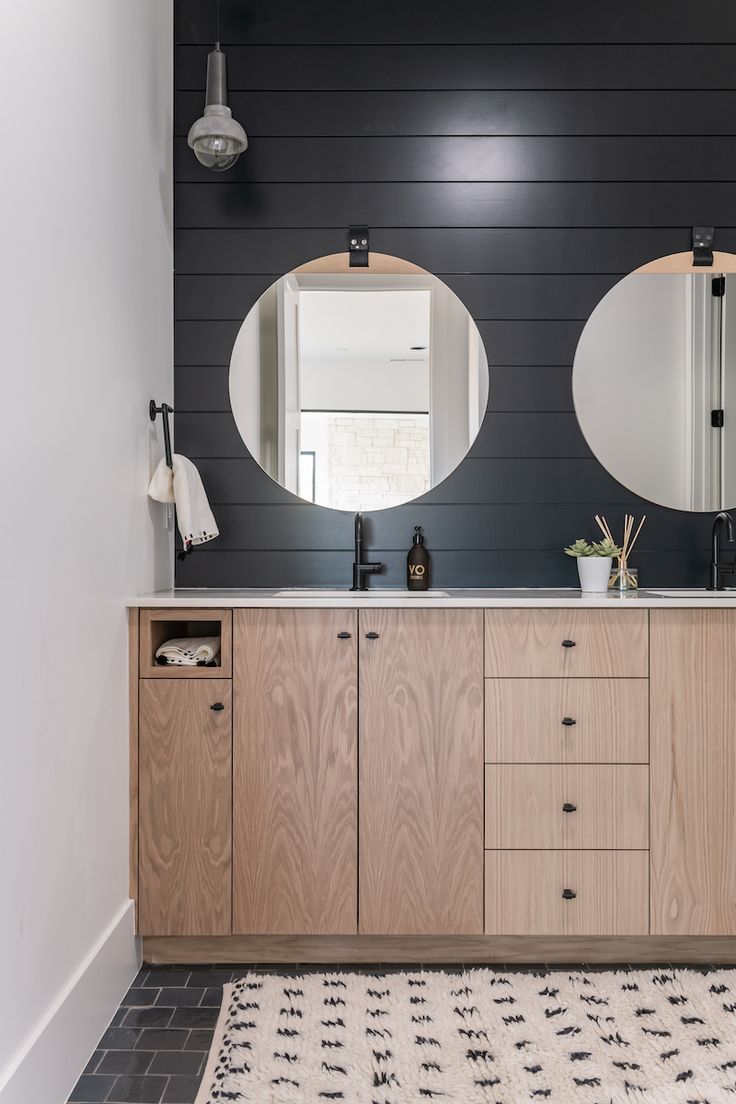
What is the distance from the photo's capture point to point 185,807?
2.05 metres

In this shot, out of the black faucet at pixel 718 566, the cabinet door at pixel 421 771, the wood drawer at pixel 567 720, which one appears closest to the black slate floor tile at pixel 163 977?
the cabinet door at pixel 421 771

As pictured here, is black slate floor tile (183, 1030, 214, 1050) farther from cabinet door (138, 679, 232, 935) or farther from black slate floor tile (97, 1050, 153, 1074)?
cabinet door (138, 679, 232, 935)

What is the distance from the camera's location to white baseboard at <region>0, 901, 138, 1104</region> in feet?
4.62

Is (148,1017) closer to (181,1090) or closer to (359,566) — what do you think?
(181,1090)

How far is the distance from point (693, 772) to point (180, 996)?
136 centimetres

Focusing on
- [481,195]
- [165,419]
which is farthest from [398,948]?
[481,195]

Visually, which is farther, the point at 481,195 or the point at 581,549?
the point at 481,195

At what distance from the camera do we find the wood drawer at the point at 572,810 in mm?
2055

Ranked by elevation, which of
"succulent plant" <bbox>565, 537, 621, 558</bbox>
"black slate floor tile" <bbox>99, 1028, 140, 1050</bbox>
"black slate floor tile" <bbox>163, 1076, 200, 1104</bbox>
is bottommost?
"black slate floor tile" <bbox>99, 1028, 140, 1050</bbox>

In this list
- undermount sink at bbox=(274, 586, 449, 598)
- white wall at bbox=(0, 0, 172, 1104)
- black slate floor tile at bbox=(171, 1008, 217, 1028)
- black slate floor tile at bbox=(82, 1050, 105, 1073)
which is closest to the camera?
white wall at bbox=(0, 0, 172, 1104)

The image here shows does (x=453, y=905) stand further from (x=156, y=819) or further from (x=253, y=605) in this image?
(x=253, y=605)

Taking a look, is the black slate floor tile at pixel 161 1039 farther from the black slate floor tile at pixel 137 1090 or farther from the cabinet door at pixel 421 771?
the cabinet door at pixel 421 771

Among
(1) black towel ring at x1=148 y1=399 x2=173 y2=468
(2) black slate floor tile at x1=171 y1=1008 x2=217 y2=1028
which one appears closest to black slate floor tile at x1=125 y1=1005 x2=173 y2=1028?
(2) black slate floor tile at x1=171 y1=1008 x2=217 y2=1028

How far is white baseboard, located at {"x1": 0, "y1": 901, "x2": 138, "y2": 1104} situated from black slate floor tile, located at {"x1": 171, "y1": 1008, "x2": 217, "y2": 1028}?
15 centimetres
